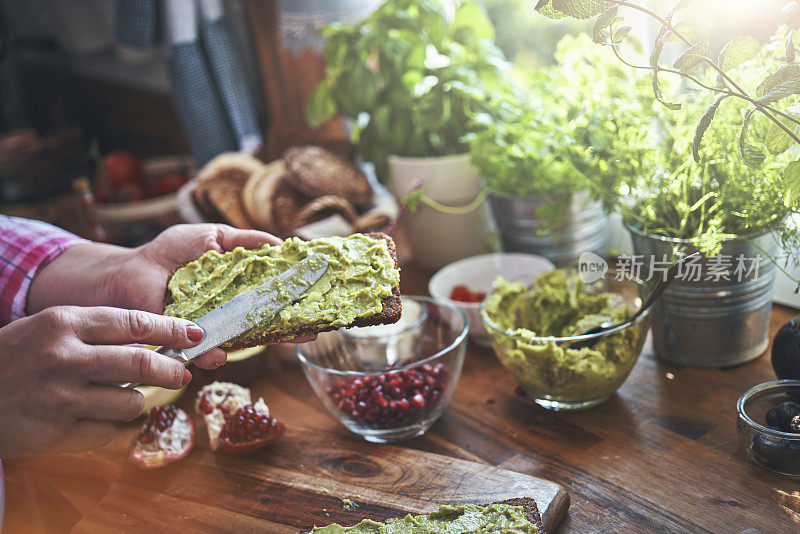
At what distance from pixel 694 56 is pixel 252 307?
70 cm

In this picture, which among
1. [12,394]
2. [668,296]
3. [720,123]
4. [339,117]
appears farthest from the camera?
[339,117]

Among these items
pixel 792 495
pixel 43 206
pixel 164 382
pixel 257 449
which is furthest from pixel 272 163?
pixel 43 206

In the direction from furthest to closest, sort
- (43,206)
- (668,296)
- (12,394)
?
(43,206), (668,296), (12,394)

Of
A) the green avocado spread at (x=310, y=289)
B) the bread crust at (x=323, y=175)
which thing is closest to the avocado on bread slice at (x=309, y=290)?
the green avocado spread at (x=310, y=289)

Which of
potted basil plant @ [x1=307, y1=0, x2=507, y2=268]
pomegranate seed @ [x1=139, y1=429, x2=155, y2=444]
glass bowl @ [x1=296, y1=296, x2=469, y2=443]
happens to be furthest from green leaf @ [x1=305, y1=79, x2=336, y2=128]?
pomegranate seed @ [x1=139, y1=429, x2=155, y2=444]

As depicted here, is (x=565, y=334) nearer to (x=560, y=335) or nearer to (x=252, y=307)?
(x=560, y=335)

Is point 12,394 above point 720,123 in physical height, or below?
below

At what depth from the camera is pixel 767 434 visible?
100 cm

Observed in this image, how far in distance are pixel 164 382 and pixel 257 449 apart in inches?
13.8

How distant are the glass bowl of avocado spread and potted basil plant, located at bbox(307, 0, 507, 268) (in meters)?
0.44

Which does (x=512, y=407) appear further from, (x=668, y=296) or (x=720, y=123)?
(x=720, y=123)

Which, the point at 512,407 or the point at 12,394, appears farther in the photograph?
the point at 512,407

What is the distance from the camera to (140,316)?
97 cm

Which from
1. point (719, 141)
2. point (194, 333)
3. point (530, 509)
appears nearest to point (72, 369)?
point (194, 333)
